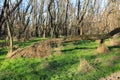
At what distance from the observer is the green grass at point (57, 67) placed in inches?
618

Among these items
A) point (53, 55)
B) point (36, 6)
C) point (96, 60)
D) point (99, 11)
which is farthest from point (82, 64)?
point (99, 11)

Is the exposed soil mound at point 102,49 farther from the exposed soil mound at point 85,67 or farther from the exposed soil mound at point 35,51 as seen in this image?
the exposed soil mound at point 85,67

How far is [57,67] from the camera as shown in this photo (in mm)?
17281

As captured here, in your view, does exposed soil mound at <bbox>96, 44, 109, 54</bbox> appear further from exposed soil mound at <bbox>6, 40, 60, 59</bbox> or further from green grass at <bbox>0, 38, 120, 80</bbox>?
exposed soil mound at <bbox>6, 40, 60, 59</bbox>

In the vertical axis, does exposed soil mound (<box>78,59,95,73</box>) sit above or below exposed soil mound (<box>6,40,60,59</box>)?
below

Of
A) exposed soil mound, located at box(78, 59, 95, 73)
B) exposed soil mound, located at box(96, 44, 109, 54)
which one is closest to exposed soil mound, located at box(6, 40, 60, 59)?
exposed soil mound, located at box(96, 44, 109, 54)

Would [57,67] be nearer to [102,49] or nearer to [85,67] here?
[85,67]

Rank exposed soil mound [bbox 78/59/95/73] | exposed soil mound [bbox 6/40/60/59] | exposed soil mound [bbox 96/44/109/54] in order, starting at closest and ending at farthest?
exposed soil mound [bbox 78/59/95/73], exposed soil mound [bbox 6/40/60/59], exposed soil mound [bbox 96/44/109/54]

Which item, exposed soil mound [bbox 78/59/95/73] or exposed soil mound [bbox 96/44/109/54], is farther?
exposed soil mound [bbox 96/44/109/54]

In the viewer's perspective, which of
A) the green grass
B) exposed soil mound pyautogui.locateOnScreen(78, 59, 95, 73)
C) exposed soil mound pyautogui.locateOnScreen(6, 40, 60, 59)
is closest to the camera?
the green grass

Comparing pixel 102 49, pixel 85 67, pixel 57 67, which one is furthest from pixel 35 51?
pixel 85 67

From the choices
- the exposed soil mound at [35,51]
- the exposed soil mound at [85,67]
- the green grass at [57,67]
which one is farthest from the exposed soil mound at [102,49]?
the exposed soil mound at [85,67]

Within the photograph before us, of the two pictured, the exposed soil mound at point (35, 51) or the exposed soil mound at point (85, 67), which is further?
the exposed soil mound at point (35, 51)

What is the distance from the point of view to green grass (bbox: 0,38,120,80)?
51.5ft
